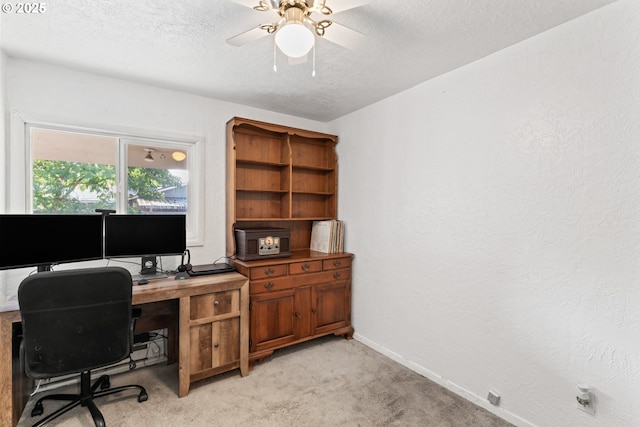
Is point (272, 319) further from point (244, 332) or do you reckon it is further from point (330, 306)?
point (330, 306)

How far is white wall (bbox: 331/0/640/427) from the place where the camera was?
155 centimetres

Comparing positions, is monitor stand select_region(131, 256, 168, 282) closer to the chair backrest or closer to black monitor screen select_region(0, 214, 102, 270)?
black monitor screen select_region(0, 214, 102, 270)

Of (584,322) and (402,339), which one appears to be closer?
(584,322)

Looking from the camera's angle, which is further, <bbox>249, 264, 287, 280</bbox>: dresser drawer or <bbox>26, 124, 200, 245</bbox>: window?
<bbox>249, 264, 287, 280</bbox>: dresser drawer

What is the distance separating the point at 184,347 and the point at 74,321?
0.74 m

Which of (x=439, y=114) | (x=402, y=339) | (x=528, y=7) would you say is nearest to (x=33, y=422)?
(x=402, y=339)

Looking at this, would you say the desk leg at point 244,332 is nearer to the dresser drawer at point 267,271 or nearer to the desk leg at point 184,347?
the dresser drawer at point 267,271

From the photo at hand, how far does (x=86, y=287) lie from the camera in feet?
5.53

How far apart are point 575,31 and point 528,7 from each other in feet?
1.18

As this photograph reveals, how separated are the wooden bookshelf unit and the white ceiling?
659mm

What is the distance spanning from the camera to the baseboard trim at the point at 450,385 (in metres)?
1.93

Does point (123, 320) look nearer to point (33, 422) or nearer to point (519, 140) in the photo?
point (33, 422)

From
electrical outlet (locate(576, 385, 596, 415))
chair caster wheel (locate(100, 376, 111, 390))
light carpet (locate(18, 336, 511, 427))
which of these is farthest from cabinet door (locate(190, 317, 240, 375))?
electrical outlet (locate(576, 385, 596, 415))

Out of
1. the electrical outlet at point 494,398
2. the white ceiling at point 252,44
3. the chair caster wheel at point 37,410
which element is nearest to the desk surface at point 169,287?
the chair caster wheel at point 37,410
